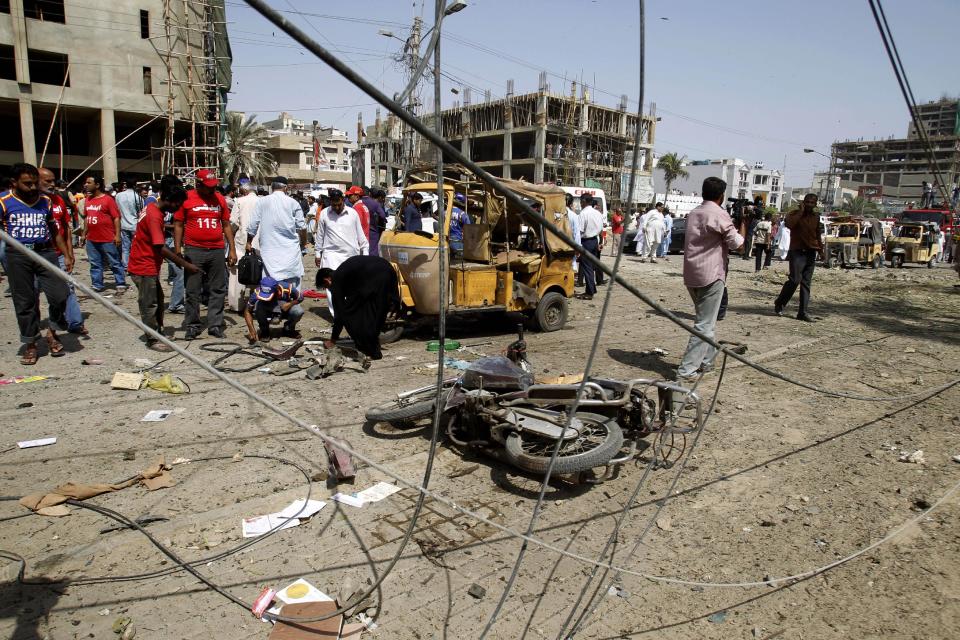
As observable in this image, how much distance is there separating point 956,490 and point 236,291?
27.0 ft

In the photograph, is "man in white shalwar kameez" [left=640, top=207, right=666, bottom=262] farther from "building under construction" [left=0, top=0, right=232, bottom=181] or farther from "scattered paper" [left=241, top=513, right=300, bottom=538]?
"building under construction" [left=0, top=0, right=232, bottom=181]

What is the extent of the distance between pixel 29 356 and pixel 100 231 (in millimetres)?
3538

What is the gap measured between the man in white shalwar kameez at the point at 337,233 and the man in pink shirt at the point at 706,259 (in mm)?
3930

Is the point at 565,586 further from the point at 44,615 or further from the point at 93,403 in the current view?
the point at 93,403

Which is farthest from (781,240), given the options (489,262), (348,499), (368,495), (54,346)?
(54,346)

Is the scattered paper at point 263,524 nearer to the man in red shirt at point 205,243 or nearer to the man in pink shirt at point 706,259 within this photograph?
the man in pink shirt at point 706,259

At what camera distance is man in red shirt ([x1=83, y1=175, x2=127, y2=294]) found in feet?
27.9

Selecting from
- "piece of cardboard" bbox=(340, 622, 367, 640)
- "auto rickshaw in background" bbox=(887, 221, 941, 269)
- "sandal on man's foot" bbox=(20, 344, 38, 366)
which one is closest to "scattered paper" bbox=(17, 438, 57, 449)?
"sandal on man's foot" bbox=(20, 344, 38, 366)

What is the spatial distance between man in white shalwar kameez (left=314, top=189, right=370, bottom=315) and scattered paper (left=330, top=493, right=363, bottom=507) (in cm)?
414

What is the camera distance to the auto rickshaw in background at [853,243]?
1959 centimetres

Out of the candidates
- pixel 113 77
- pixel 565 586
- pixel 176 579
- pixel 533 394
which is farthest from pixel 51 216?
pixel 113 77

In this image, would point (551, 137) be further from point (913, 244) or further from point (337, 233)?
point (337, 233)

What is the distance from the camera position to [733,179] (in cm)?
8594

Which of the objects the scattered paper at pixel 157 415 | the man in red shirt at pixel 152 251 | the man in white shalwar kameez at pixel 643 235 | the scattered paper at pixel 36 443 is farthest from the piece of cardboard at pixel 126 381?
the man in white shalwar kameez at pixel 643 235
